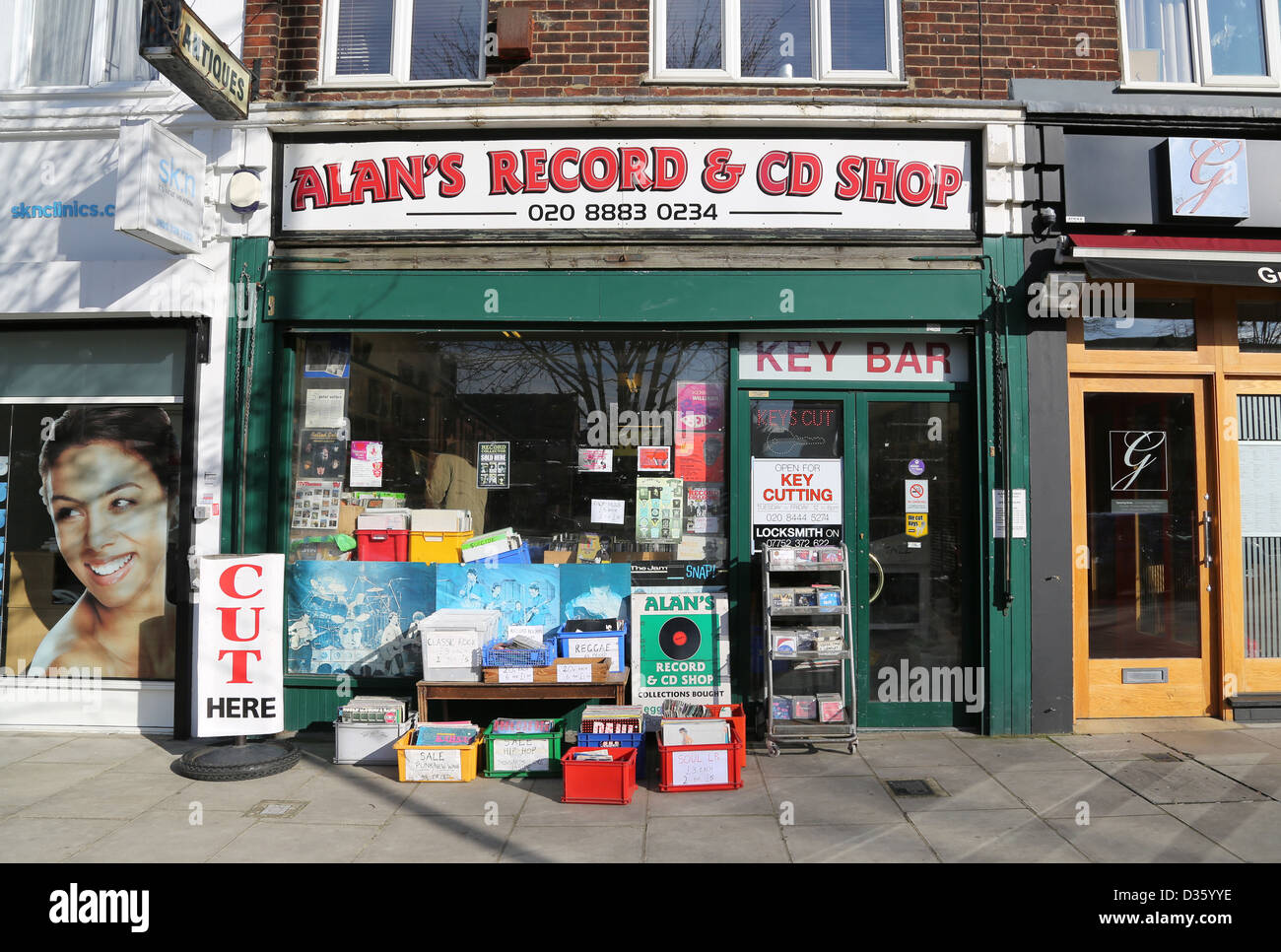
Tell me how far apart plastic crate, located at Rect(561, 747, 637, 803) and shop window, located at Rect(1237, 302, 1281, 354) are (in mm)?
6172

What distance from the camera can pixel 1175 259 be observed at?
6.57 metres

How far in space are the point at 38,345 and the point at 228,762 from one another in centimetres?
401

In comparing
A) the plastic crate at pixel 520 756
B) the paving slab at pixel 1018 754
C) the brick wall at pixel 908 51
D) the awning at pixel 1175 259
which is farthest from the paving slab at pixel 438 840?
the awning at pixel 1175 259

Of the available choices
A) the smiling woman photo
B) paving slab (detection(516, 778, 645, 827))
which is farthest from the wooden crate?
the smiling woman photo

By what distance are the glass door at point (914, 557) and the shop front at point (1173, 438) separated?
92cm

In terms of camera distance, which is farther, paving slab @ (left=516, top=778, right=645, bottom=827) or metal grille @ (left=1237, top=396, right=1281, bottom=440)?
metal grille @ (left=1237, top=396, right=1281, bottom=440)

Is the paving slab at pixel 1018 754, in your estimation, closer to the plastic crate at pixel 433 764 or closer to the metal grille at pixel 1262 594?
the metal grille at pixel 1262 594

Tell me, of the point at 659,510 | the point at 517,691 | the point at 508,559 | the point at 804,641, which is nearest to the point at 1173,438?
the point at 804,641

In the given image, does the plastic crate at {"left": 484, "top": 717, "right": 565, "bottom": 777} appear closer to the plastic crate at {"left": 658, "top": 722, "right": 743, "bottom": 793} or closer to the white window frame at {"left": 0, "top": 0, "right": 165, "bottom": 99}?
the plastic crate at {"left": 658, "top": 722, "right": 743, "bottom": 793}

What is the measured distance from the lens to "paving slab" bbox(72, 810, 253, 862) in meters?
4.49

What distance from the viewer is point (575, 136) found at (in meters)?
6.92

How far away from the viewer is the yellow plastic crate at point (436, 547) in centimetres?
690

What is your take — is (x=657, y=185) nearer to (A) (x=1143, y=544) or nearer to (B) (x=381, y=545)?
(B) (x=381, y=545)

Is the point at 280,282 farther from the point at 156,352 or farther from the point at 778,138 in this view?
the point at 778,138
